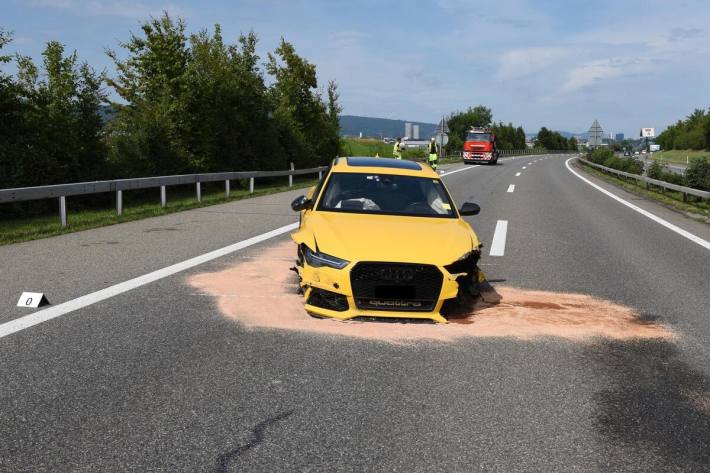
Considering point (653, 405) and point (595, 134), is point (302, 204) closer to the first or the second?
point (653, 405)

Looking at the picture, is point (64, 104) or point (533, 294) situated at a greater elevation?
point (64, 104)

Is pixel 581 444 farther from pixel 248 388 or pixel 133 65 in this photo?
pixel 133 65

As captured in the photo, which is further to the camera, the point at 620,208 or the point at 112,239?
the point at 620,208

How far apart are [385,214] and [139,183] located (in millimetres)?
9860

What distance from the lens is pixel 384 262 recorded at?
537 cm

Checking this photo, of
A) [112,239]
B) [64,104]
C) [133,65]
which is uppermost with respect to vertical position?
[133,65]

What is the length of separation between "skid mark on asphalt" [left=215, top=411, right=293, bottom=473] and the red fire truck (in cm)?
4874

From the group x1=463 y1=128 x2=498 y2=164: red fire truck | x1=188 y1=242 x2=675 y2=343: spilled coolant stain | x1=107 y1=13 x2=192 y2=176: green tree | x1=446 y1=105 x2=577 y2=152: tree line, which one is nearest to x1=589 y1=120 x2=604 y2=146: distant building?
x1=463 y1=128 x2=498 y2=164: red fire truck

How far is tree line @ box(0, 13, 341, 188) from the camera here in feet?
53.7

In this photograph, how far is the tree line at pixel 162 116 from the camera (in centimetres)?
1636

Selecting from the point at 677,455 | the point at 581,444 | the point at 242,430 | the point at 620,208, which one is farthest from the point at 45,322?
the point at 620,208

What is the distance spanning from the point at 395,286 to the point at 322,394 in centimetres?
169

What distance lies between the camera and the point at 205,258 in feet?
28.4

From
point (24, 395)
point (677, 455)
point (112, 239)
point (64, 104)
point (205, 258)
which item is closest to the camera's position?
point (677, 455)
